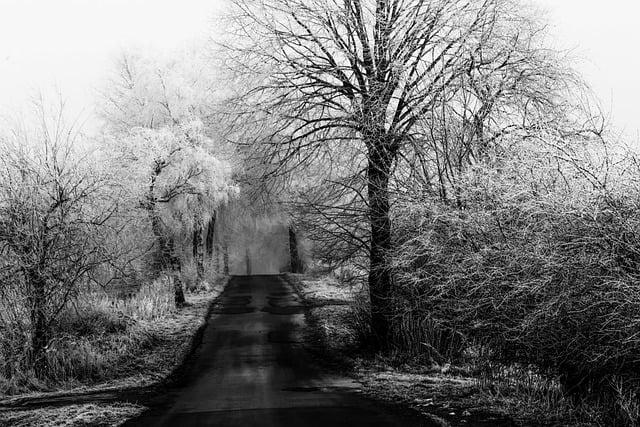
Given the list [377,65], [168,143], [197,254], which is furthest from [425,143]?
[197,254]

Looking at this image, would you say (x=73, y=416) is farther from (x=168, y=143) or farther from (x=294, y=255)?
(x=294, y=255)

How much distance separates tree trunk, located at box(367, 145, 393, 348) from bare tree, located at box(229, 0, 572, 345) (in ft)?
0.09

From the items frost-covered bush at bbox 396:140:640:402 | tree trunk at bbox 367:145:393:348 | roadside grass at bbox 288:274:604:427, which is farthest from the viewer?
tree trunk at bbox 367:145:393:348

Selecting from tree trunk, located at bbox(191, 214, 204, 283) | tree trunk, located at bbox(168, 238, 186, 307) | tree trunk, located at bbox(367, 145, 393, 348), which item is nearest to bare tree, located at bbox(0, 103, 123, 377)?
tree trunk, located at bbox(367, 145, 393, 348)

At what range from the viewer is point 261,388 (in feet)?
40.3

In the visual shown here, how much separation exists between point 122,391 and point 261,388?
8.42ft

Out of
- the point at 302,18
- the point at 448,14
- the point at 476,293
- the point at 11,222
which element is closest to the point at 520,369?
the point at 476,293

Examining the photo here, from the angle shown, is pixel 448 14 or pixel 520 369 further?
pixel 448 14

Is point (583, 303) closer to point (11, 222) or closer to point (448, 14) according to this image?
point (448, 14)

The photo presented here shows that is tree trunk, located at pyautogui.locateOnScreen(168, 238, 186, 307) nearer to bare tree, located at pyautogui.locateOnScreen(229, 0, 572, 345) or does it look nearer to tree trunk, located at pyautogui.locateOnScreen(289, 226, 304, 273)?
bare tree, located at pyautogui.locateOnScreen(229, 0, 572, 345)

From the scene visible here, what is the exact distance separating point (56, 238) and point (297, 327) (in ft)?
27.6

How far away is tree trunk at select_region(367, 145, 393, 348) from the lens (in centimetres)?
1409

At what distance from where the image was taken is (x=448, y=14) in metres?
14.7

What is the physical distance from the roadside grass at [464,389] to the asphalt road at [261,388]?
0.58 m
